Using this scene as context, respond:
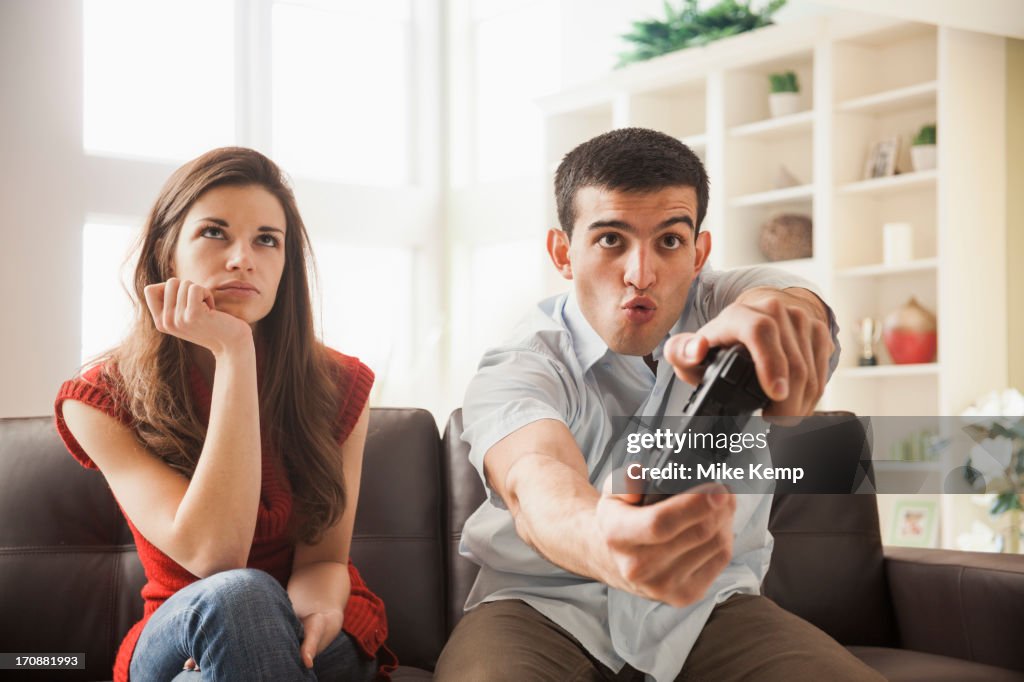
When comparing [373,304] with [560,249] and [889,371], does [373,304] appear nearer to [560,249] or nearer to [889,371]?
[889,371]

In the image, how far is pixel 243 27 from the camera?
632 cm

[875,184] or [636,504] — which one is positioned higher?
[875,184]

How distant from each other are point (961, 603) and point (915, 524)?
2.21m

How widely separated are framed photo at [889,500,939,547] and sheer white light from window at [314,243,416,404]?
3.10m

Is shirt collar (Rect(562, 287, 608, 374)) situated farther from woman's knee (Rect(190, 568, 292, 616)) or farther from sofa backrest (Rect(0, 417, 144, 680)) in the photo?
sofa backrest (Rect(0, 417, 144, 680))

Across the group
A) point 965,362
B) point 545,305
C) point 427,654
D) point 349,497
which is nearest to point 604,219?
point 545,305

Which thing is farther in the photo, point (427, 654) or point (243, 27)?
point (243, 27)

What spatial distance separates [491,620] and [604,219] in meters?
0.62

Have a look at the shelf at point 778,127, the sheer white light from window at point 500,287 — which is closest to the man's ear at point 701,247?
the shelf at point 778,127

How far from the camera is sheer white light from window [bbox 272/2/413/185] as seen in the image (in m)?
6.49

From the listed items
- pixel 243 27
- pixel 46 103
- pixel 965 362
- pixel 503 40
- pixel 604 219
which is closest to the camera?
pixel 604 219

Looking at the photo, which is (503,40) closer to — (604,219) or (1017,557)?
(1017,557)

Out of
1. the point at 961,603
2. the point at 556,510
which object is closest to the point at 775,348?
the point at 556,510

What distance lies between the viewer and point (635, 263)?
1079 mm
